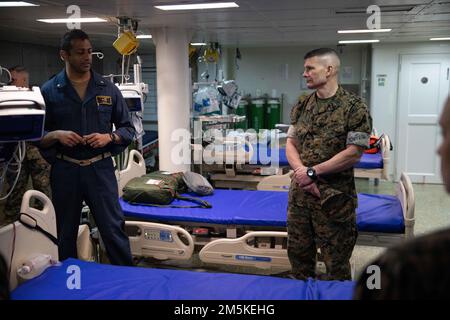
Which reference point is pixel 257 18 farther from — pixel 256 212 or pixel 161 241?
pixel 161 241

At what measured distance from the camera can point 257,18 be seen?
168 inches

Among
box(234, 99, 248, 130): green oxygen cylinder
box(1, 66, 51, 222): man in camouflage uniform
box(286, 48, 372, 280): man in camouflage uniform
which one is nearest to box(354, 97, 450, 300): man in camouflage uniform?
box(286, 48, 372, 280): man in camouflage uniform

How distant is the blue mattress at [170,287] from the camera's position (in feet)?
6.56

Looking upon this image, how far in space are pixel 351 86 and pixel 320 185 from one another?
5.92 metres

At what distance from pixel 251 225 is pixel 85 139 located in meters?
1.33

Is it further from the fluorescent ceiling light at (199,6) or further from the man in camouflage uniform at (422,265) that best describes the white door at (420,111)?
the man in camouflage uniform at (422,265)

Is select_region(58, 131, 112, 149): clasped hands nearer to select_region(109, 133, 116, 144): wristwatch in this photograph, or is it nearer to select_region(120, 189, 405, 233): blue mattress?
select_region(109, 133, 116, 144): wristwatch

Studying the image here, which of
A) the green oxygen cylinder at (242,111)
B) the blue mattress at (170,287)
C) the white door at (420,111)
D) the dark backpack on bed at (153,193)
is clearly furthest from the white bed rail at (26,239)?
the white door at (420,111)

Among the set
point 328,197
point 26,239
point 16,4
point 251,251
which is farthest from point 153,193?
point 16,4

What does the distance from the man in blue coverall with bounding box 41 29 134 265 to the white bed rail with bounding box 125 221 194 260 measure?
440mm

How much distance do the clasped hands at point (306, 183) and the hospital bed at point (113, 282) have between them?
2.09 ft
